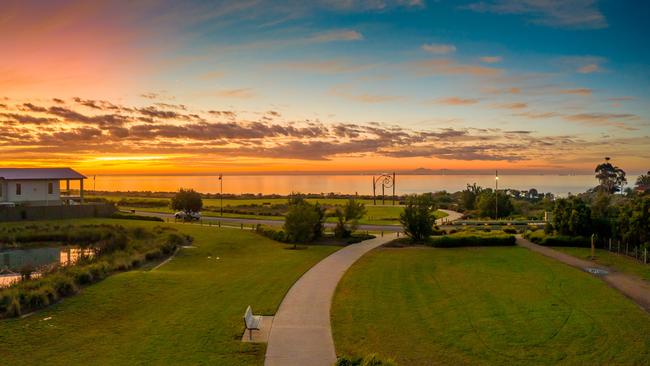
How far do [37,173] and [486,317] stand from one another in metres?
54.2

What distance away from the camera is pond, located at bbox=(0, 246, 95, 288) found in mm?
24422

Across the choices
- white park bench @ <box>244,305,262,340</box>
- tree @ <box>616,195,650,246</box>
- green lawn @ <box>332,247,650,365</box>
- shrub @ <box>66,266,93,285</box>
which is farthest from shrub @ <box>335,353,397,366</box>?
tree @ <box>616,195,650,246</box>

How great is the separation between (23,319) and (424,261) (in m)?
19.7

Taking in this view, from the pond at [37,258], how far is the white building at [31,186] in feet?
72.9

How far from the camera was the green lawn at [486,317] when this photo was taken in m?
12.6

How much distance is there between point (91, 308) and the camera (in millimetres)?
16188

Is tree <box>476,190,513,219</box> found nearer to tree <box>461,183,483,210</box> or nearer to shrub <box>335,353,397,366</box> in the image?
tree <box>461,183,483,210</box>

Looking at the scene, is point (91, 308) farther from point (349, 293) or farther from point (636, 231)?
point (636, 231)

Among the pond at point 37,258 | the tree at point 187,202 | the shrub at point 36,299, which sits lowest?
the pond at point 37,258

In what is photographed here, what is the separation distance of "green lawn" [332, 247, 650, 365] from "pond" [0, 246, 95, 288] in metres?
16.1

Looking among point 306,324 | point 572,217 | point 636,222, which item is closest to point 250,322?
point 306,324

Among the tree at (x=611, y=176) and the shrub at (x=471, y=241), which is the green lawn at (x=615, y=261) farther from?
the tree at (x=611, y=176)

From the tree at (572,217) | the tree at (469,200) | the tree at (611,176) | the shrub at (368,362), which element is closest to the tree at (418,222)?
the tree at (572,217)

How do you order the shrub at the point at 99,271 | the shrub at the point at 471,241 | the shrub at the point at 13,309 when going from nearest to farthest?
the shrub at the point at 13,309
the shrub at the point at 99,271
the shrub at the point at 471,241
